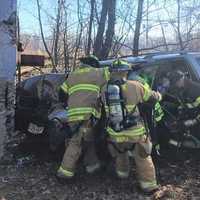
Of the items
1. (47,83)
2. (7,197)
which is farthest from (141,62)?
(7,197)

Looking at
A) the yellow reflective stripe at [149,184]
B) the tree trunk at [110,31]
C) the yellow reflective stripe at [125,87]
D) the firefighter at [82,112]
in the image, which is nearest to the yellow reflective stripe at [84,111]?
the firefighter at [82,112]

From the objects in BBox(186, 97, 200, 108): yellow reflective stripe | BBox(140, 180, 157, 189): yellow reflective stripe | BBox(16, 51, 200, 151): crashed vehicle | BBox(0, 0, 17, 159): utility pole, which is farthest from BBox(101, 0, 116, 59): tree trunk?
BBox(140, 180, 157, 189): yellow reflective stripe

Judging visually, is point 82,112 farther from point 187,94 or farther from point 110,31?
point 110,31

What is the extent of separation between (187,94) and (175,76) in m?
0.30

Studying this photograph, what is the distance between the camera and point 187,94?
20.6ft

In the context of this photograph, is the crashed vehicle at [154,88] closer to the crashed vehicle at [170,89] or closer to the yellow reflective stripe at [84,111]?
the crashed vehicle at [170,89]

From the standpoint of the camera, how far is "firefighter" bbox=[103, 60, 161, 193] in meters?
5.38

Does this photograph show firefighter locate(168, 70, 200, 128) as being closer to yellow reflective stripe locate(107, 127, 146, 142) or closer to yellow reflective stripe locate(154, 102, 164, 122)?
yellow reflective stripe locate(154, 102, 164, 122)

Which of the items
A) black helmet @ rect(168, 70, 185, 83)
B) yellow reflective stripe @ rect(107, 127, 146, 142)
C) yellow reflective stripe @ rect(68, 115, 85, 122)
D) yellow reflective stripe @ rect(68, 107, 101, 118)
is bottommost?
yellow reflective stripe @ rect(107, 127, 146, 142)

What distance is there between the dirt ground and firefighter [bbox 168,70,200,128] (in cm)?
62

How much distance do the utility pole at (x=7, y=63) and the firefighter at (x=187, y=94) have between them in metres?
2.13

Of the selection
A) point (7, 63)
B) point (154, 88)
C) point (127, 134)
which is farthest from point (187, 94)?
point (7, 63)

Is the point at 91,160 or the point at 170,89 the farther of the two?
the point at 170,89

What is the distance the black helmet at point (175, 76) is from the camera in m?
6.19
